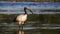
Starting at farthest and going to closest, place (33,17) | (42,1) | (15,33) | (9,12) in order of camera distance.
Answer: (42,1) → (9,12) → (33,17) → (15,33)

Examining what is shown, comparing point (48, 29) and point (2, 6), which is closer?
point (48, 29)

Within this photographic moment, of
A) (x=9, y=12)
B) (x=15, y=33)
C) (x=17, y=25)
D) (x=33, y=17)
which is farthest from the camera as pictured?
(x=9, y=12)

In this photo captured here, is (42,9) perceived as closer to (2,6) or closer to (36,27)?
(2,6)

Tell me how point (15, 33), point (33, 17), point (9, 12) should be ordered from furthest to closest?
point (9, 12) → point (33, 17) → point (15, 33)

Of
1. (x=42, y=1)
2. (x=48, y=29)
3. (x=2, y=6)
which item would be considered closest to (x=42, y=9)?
(x=2, y=6)

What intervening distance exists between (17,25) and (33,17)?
55.0 inches

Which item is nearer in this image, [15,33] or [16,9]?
[15,33]

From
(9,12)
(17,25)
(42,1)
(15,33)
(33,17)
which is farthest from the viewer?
(42,1)

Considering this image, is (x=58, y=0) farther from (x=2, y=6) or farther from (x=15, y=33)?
(x=15, y=33)

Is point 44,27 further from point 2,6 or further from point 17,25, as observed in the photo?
point 2,6

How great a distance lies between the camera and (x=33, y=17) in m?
6.30

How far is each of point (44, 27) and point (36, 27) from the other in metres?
0.19

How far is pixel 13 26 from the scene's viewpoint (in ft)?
15.9

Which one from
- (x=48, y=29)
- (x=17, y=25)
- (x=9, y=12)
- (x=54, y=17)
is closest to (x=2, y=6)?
(x=9, y=12)
